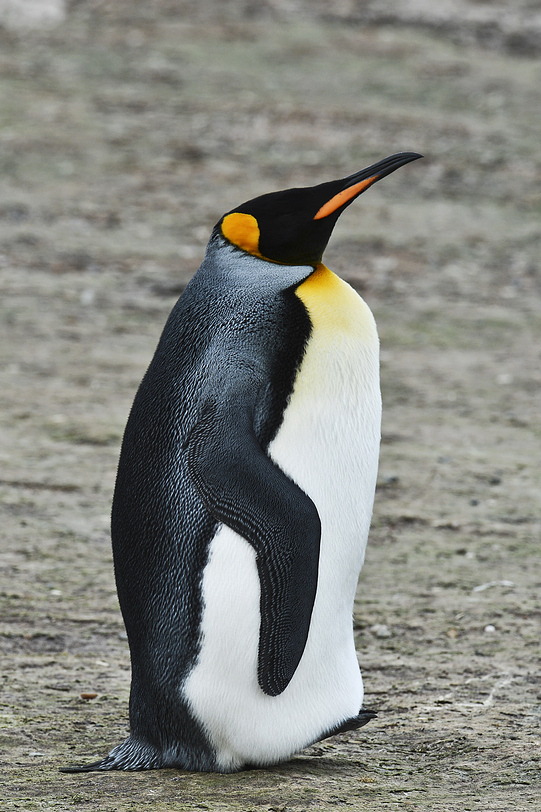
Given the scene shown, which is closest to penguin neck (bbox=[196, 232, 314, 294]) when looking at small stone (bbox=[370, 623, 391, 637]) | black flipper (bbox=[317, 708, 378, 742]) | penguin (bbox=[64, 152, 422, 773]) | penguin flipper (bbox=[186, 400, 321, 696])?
penguin (bbox=[64, 152, 422, 773])

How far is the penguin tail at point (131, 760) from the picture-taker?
2.63 meters

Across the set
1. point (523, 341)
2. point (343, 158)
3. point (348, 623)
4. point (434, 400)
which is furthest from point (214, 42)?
point (348, 623)

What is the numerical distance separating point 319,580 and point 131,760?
614 mm

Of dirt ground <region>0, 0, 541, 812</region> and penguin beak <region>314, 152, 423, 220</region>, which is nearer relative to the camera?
penguin beak <region>314, 152, 423, 220</region>

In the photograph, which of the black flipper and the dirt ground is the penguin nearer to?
the black flipper

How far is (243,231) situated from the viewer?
2.74m

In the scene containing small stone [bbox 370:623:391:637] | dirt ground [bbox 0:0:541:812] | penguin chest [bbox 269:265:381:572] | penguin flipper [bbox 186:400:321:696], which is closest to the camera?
penguin flipper [bbox 186:400:321:696]

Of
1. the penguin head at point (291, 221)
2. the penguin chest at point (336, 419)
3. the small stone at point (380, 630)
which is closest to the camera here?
the penguin chest at point (336, 419)

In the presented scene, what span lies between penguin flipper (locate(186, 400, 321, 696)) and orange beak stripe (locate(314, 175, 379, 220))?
22.1 inches

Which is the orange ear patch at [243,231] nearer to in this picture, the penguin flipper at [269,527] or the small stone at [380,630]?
the penguin flipper at [269,527]

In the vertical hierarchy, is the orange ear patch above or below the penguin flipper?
above

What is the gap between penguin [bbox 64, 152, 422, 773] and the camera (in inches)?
98.1

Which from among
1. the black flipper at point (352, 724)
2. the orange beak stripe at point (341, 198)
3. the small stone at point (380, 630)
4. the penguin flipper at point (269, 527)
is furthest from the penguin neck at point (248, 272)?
the small stone at point (380, 630)

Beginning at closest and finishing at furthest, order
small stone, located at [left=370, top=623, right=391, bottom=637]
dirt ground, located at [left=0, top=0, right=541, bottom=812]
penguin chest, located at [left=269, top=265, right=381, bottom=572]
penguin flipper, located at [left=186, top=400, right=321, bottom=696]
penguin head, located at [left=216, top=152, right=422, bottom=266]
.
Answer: penguin flipper, located at [left=186, top=400, right=321, bottom=696] → penguin chest, located at [left=269, top=265, right=381, bottom=572] → penguin head, located at [left=216, top=152, right=422, bottom=266] → dirt ground, located at [left=0, top=0, right=541, bottom=812] → small stone, located at [left=370, top=623, right=391, bottom=637]
